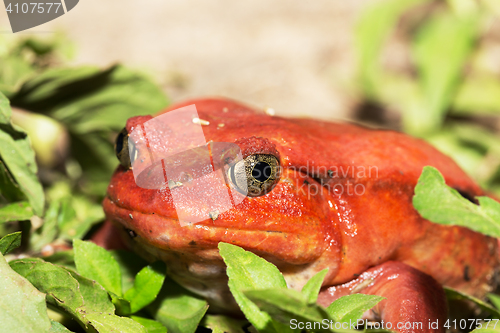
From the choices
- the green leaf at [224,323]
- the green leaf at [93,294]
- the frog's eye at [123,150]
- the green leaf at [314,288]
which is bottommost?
the green leaf at [224,323]

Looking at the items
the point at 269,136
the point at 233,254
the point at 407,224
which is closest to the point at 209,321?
the point at 233,254

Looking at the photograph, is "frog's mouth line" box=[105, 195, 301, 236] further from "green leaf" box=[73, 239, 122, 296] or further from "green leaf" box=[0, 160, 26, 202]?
"green leaf" box=[0, 160, 26, 202]

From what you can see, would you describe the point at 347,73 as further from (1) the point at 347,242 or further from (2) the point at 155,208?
(2) the point at 155,208

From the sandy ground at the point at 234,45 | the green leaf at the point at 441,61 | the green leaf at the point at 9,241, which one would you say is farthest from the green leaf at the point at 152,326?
the sandy ground at the point at 234,45

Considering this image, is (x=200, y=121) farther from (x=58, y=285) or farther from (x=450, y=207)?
(x=450, y=207)

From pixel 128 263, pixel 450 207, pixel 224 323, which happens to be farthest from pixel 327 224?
pixel 128 263

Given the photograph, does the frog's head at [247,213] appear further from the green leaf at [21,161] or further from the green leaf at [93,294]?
the green leaf at [21,161]
